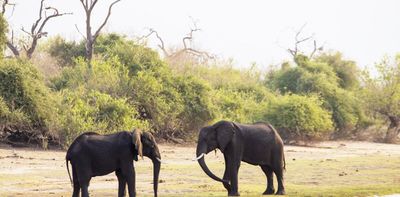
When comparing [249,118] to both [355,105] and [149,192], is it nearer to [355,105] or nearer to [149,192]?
[355,105]

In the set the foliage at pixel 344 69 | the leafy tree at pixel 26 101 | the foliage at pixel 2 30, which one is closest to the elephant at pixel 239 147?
the leafy tree at pixel 26 101

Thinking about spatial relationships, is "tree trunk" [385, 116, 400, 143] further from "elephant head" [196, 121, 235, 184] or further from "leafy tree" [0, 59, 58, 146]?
"elephant head" [196, 121, 235, 184]

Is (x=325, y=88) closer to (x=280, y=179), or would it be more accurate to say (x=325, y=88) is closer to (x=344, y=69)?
(x=344, y=69)

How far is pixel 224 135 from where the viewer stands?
1748 centimetres

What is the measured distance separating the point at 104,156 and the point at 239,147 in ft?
10.6

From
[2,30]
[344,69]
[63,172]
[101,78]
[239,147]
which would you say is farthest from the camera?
[344,69]

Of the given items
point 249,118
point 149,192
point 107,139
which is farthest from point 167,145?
point 107,139

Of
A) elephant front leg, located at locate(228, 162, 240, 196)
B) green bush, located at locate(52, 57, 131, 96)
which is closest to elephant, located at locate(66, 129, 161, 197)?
elephant front leg, located at locate(228, 162, 240, 196)

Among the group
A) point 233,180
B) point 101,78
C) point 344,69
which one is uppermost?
point 344,69

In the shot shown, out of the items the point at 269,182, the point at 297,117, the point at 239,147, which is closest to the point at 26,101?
the point at 269,182

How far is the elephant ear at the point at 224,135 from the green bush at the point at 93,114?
37.9 ft

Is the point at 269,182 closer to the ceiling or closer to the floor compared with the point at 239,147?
closer to the floor

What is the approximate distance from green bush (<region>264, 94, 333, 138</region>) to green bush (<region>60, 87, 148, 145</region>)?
9.37 m

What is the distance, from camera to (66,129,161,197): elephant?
1552 centimetres
